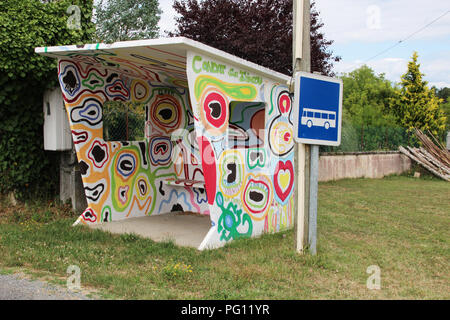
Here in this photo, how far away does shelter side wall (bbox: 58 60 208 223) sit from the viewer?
7.41 m

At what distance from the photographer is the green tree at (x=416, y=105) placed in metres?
22.9

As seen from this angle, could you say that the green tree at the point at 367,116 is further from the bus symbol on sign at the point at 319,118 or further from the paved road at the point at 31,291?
the paved road at the point at 31,291

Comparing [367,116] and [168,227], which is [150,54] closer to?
[168,227]

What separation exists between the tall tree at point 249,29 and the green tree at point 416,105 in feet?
34.2

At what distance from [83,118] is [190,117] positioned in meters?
2.20

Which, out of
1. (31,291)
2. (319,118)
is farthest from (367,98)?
(31,291)

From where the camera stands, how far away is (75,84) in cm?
734

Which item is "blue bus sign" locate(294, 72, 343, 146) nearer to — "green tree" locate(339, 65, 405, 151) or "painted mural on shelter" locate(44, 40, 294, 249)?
"painted mural on shelter" locate(44, 40, 294, 249)

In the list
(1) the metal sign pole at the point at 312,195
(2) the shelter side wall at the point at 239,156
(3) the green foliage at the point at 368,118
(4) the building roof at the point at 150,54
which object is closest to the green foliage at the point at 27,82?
(4) the building roof at the point at 150,54

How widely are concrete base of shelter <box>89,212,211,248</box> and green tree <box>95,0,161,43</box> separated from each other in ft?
53.3

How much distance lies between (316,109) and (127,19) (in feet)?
62.7

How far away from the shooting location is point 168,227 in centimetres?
758

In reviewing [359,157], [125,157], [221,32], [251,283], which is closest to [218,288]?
[251,283]

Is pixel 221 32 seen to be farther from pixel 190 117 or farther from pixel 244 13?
pixel 190 117
